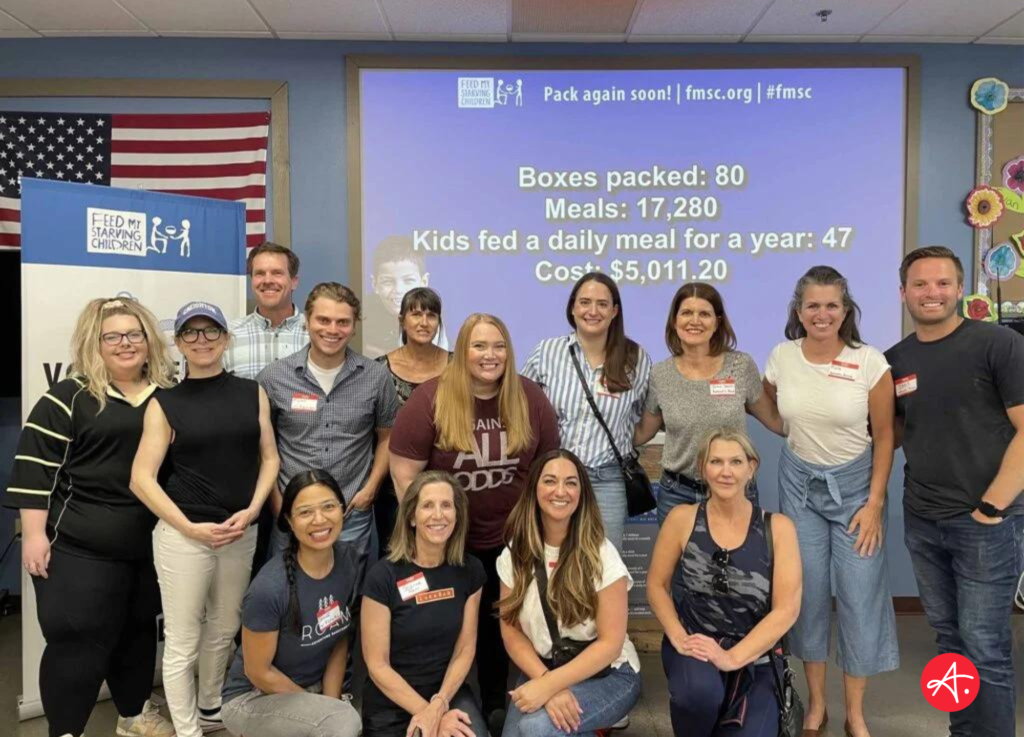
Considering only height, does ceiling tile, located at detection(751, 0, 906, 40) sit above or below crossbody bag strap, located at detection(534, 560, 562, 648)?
above

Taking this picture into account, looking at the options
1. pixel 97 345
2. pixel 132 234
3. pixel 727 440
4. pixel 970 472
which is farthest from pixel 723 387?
pixel 132 234

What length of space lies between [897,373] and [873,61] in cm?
236

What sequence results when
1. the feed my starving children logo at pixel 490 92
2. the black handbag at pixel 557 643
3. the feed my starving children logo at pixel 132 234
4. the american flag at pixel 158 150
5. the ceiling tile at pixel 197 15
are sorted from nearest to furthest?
the black handbag at pixel 557 643 → the feed my starving children logo at pixel 132 234 → the ceiling tile at pixel 197 15 → the american flag at pixel 158 150 → the feed my starving children logo at pixel 490 92

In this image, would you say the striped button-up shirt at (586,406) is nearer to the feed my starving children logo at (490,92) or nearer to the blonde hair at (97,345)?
the blonde hair at (97,345)

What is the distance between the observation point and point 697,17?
3613mm

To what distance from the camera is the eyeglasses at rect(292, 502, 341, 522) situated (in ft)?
7.26

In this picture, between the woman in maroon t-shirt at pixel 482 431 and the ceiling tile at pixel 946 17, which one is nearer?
the woman in maroon t-shirt at pixel 482 431

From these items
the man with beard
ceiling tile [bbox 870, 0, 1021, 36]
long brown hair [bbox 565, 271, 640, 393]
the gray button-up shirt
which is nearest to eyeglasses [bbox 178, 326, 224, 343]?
the gray button-up shirt

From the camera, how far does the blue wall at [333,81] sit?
3812 millimetres

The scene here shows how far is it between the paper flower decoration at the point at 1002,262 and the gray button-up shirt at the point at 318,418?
361cm

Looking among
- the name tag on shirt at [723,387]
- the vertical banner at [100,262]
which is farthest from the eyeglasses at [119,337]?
the name tag on shirt at [723,387]

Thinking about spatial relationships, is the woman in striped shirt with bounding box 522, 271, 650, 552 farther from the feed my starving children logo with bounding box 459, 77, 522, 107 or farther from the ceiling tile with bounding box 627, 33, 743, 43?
the ceiling tile with bounding box 627, 33, 743, 43

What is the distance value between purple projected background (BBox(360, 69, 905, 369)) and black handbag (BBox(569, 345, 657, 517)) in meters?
1.37

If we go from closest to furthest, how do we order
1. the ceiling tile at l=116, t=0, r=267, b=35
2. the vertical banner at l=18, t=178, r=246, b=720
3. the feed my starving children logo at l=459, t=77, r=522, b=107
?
the vertical banner at l=18, t=178, r=246, b=720 → the ceiling tile at l=116, t=0, r=267, b=35 → the feed my starving children logo at l=459, t=77, r=522, b=107
